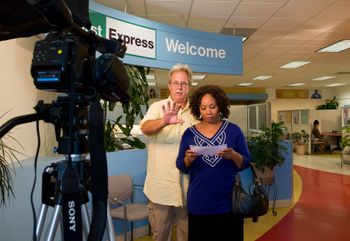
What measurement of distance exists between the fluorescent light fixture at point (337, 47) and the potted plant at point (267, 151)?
302 cm

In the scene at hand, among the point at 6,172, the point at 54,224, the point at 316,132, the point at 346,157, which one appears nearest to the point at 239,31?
the point at 6,172

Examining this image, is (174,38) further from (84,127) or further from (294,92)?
(294,92)

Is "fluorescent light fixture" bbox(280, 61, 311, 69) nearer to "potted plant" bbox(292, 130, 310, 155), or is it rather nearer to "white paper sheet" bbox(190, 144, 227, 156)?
"potted plant" bbox(292, 130, 310, 155)

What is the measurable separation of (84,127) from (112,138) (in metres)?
2.56

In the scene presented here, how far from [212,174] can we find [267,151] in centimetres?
248

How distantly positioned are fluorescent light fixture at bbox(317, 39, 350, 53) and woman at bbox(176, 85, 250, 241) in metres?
5.25

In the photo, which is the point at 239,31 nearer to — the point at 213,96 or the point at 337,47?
the point at 337,47

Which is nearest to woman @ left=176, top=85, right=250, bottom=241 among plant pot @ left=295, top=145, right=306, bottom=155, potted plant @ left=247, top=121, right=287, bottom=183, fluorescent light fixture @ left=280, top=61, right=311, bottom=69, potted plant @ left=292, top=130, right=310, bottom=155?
potted plant @ left=247, top=121, right=287, bottom=183

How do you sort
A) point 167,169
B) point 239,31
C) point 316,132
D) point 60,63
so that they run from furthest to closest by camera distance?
point 316,132
point 239,31
point 167,169
point 60,63

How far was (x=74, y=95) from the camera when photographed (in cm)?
77

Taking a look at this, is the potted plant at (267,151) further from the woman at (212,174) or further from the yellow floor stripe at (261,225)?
the woman at (212,174)

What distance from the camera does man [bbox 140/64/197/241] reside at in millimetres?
1829

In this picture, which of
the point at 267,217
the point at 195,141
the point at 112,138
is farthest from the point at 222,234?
the point at 267,217

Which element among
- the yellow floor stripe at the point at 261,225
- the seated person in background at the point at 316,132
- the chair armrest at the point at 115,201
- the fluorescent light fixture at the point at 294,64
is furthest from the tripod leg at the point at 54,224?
the seated person in background at the point at 316,132
